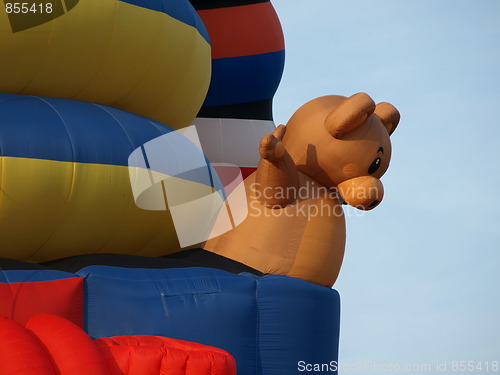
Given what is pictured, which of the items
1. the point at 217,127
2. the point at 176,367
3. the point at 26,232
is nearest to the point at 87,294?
the point at 26,232

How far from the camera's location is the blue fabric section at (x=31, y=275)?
439cm

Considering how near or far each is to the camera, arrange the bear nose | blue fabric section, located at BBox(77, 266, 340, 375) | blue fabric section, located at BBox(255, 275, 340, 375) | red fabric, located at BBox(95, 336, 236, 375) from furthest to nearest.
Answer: the bear nose, blue fabric section, located at BBox(255, 275, 340, 375), blue fabric section, located at BBox(77, 266, 340, 375), red fabric, located at BBox(95, 336, 236, 375)

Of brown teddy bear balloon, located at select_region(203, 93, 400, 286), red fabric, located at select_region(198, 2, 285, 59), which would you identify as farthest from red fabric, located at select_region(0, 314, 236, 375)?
red fabric, located at select_region(198, 2, 285, 59)

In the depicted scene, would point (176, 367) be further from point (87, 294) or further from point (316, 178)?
point (316, 178)

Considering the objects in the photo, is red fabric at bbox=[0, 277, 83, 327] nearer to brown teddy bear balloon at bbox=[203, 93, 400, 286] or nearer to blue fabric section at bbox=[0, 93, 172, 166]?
blue fabric section at bbox=[0, 93, 172, 166]

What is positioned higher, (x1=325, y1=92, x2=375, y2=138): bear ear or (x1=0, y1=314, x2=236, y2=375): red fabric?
(x1=325, y1=92, x2=375, y2=138): bear ear

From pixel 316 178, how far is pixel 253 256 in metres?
0.69

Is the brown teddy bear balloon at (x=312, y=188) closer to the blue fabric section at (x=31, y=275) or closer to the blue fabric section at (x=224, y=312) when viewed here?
the blue fabric section at (x=224, y=312)

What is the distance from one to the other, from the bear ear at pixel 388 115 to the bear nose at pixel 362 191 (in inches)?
18.4

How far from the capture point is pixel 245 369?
492 cm

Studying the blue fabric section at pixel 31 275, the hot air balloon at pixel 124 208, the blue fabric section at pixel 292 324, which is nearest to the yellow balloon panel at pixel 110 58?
the hot air balloon at pixel 124 208

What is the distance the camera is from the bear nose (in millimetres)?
5488

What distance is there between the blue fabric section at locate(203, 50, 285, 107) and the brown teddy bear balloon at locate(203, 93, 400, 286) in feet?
3.42

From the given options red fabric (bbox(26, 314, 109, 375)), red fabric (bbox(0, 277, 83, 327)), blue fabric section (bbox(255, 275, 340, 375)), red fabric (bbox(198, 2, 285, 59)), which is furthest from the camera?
red fabric (bbox(198, 2, 285, 59))
